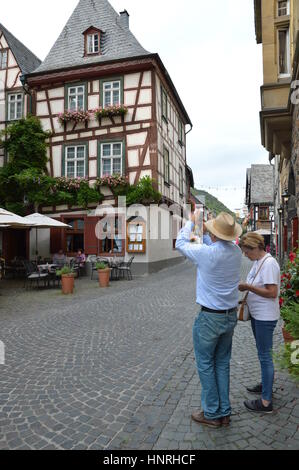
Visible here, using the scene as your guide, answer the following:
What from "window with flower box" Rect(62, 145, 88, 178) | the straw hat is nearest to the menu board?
"window with flower box" Rect(62, 145, 88, 178)

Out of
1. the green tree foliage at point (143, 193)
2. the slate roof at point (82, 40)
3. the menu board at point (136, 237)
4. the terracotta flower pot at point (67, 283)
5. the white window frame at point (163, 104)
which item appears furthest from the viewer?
the white window frame at point (163, 104)

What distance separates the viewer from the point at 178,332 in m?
5.73

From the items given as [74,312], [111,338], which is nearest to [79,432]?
[111,338]

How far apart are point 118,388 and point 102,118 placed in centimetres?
1412

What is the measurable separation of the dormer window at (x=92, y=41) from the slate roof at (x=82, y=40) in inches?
9.0

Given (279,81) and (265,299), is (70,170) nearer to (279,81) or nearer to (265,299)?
→ (279,81)

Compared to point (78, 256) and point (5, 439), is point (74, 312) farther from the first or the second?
point (78, 256)

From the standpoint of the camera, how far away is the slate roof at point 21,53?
17.4 m

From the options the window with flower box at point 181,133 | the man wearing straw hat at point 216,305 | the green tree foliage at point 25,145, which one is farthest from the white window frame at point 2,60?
the man wearing straw hat at point 216,305

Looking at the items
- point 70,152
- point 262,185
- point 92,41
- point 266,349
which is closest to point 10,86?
point 92,41

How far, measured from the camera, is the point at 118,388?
3559 millimetres

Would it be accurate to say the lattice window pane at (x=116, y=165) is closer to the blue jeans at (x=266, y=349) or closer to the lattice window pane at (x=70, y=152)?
the lattice window pane at (x=70, y=152)
